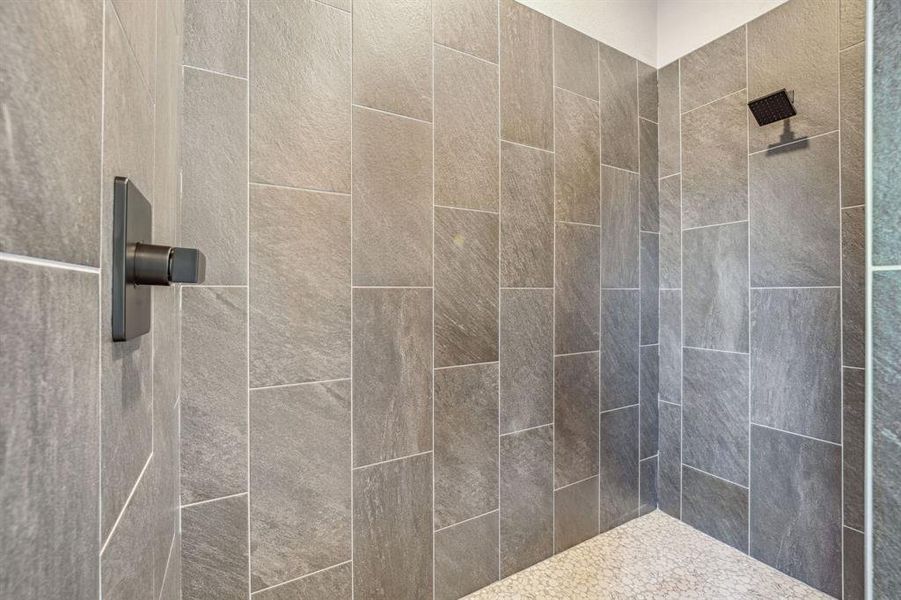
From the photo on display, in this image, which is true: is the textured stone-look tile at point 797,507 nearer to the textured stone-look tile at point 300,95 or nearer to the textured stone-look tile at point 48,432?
the textured stone-look tile at point 300,95

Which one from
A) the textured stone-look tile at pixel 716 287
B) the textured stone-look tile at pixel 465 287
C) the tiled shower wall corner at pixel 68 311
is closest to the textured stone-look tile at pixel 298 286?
the textured stone-look tile at pixel 465 287

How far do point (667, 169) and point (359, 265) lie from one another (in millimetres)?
1460

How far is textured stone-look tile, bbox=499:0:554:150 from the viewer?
1.47m

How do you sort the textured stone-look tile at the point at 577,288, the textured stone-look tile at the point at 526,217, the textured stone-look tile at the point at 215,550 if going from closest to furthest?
the textured stone-look tile at the point at 215,550 → the textured stone-look tile at the point at 526,217 → the textured stone-look tile at the point at 577,288

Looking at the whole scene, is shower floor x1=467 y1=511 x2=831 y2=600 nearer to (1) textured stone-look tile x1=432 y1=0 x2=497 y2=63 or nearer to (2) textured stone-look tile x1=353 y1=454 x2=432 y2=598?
(2) textured stone-look tile x1=353 y1=454 x2=432 y2=598

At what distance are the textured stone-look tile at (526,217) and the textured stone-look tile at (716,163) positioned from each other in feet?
2.18

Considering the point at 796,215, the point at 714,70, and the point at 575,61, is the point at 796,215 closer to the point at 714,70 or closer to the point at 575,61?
the point at 714,70

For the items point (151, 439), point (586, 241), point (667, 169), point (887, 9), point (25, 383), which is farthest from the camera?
point (667, 169)

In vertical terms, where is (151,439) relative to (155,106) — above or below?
below

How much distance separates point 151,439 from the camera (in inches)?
24.8

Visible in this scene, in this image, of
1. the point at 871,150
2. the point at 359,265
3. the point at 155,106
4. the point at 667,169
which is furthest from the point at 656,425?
the point at 155,106

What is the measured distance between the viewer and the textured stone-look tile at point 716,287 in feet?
5.32

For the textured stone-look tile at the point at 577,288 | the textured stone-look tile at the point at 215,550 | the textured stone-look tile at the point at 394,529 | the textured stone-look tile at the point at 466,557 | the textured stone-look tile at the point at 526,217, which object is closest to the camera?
the textured stone-look tile at the point at 215,550

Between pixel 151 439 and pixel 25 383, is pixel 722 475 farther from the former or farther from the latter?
pixel 25 383
